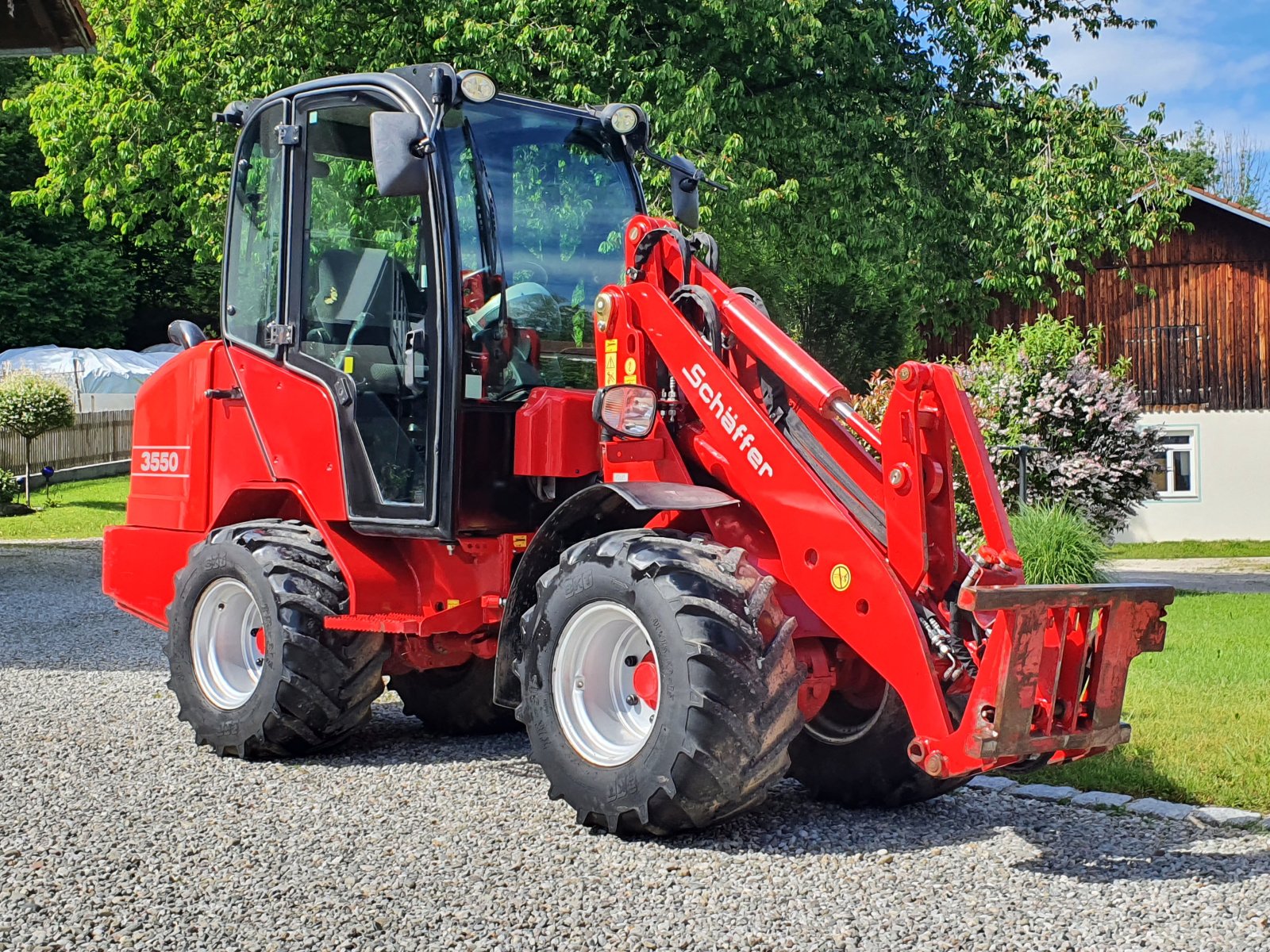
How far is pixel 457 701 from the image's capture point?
739cm

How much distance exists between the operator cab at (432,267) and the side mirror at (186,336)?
0.64 metres

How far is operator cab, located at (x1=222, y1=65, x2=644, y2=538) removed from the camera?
619cm

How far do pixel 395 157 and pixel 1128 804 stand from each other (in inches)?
150

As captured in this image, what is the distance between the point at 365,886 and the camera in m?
4.66

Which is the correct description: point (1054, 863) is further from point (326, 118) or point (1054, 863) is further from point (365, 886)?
point (326, 118)

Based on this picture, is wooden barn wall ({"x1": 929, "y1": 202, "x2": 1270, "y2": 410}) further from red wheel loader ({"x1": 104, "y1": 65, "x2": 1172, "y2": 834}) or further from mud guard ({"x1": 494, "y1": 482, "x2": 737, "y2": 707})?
mud guard ({"x1": 494, "y1": 482, "x2": 737, "y2": 707})

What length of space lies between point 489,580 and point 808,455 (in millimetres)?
1651

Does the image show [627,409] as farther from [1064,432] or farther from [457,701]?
[1064,432]

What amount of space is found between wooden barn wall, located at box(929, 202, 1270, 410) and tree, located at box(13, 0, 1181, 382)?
29.6 feet

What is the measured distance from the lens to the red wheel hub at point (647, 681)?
5285mm

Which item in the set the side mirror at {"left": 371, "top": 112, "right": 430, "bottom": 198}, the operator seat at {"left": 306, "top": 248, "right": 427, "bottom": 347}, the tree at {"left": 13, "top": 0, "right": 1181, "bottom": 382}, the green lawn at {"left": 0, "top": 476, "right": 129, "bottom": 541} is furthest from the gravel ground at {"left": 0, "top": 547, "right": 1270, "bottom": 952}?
the green lawn at {"left": 0, "top": 476, "right": 129, "bottom": 541}

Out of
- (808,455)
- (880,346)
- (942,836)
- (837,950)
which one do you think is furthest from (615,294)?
(880,346)

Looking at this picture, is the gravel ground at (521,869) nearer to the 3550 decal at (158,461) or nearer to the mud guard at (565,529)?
the mud guard at (565,529)

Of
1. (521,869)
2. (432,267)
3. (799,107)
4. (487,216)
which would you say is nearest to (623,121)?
(487,216)
